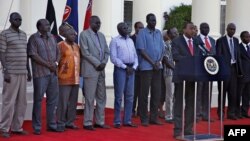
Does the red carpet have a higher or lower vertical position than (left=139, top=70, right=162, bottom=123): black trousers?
lower

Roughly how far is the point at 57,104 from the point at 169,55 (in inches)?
113

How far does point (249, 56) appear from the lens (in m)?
13.1

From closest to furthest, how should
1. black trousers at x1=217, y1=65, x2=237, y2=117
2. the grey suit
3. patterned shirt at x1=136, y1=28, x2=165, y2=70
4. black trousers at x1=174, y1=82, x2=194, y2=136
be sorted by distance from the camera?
black trousers at x1=174, y1=82, x2=194, y2=136, the grey suit, patterned shirt at x1=136, y1=28, x2=165, y2=70, black trousers at x1=217, y1=65, x2=237, y2=117

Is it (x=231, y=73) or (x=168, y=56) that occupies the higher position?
(x=168, y=56)

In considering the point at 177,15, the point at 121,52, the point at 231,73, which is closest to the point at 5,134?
the point at 121,52

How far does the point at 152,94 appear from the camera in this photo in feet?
38.2

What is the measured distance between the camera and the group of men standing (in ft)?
32.1

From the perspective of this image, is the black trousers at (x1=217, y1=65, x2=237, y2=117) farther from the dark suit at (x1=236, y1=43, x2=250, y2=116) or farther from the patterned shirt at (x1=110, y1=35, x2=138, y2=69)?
the patterned shirt at (x1=110, y1=35, x2=138, y2=69)

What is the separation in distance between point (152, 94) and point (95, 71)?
1.49m

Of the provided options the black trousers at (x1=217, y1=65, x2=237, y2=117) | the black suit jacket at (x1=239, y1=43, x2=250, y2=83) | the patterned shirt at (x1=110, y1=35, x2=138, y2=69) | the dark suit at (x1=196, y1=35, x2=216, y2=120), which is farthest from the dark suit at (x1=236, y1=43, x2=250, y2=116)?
the patterned shirt at (x1=110, y1=35, x2=138, y2=69)

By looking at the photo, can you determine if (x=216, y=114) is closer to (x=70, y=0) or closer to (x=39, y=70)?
(x=70, y=0)

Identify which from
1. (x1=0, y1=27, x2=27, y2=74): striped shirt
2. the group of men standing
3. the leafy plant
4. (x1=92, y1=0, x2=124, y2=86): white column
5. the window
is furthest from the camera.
A: the leafy plant

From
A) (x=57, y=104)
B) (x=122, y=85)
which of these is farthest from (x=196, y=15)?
(x=57, y=104)

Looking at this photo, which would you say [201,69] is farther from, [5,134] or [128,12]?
[128,12]
